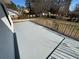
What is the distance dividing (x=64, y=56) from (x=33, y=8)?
15.6 m

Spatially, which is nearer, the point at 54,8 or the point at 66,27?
the point at 66,27

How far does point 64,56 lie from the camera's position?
3150 mm

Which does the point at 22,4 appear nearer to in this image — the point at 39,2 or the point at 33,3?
the point at 33,3

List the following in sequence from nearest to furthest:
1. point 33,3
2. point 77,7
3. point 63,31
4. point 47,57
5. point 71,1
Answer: point 47,57
point 63,31
point 77,7
point 71,1
point 33,3

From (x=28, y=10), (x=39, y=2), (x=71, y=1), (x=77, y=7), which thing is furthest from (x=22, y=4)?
(x=77, y=7)

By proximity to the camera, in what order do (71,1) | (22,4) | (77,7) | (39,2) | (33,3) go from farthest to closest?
1. (22,4)
2. (33,3)
3. (39,2)
4. (71,1)
5. (77,7)

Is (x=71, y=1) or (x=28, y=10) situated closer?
(x=71, y=1)

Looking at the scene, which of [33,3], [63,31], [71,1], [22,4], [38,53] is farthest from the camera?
[22,4]

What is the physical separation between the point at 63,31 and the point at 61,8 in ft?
33.1

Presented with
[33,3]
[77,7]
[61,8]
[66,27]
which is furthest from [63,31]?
[33,3]

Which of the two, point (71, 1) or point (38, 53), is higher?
point (71, 1)

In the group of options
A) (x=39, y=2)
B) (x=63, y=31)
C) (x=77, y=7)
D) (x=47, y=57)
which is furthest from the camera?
(x=39, y=2)

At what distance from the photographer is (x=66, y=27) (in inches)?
254

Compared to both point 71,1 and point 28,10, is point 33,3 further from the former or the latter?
point 71,1
